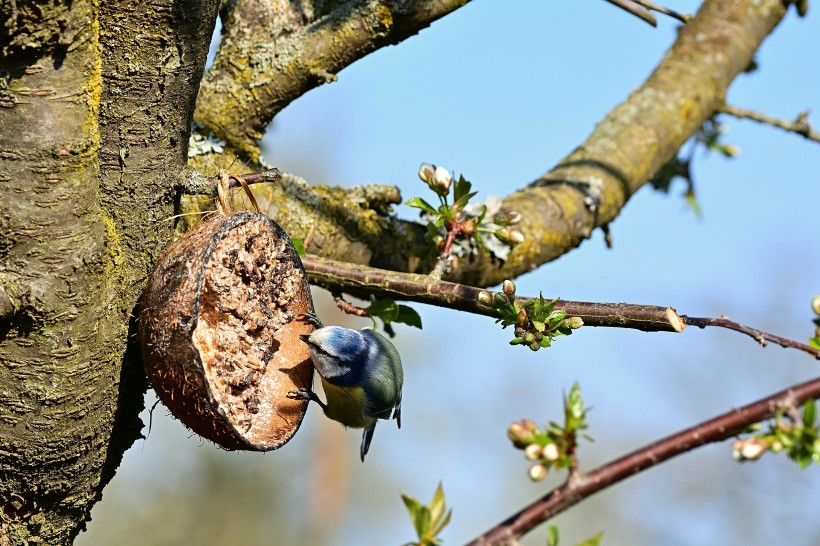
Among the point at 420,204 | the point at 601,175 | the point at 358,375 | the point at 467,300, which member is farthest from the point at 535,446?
the point at 601,175

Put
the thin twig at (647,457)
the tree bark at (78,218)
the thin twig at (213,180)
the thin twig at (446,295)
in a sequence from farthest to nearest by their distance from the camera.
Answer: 1. the thin twig at (213,180)
2. the thin twig at (446,295)
3. the tree bark at (78,218)
4. the thin twig at (647,457)

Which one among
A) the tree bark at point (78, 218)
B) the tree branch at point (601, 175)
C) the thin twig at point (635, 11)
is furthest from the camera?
the tree branch at point (601, 175)

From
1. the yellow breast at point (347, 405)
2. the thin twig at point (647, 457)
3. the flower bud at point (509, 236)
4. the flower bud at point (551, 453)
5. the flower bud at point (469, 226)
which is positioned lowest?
the yellow breast at point (347, 405)

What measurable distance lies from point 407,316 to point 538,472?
107 cm

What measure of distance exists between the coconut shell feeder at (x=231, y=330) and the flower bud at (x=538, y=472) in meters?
0.74

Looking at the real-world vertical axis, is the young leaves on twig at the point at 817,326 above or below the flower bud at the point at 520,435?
above

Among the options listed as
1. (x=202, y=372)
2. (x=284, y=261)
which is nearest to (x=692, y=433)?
(x=202, y=372)

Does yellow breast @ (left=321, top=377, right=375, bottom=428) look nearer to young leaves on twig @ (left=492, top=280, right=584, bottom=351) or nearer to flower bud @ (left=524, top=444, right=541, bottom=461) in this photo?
young leaves on twig @ (left=492, top=280, right=584, bottom=351)

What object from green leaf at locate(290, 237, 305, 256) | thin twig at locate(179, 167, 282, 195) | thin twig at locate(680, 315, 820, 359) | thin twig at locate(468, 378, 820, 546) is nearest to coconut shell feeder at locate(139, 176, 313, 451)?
thin twig at locate(179, 167, 282, 195)

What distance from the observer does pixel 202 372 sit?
71.4 inches

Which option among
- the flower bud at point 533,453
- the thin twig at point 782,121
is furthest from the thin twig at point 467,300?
the thin twig at point 782,121

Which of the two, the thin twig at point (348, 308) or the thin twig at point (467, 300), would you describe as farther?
the thin twig at point (348, 308)

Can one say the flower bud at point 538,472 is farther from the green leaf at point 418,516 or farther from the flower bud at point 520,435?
the green leaf at point 418,516

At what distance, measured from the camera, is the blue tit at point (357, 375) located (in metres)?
2.49
